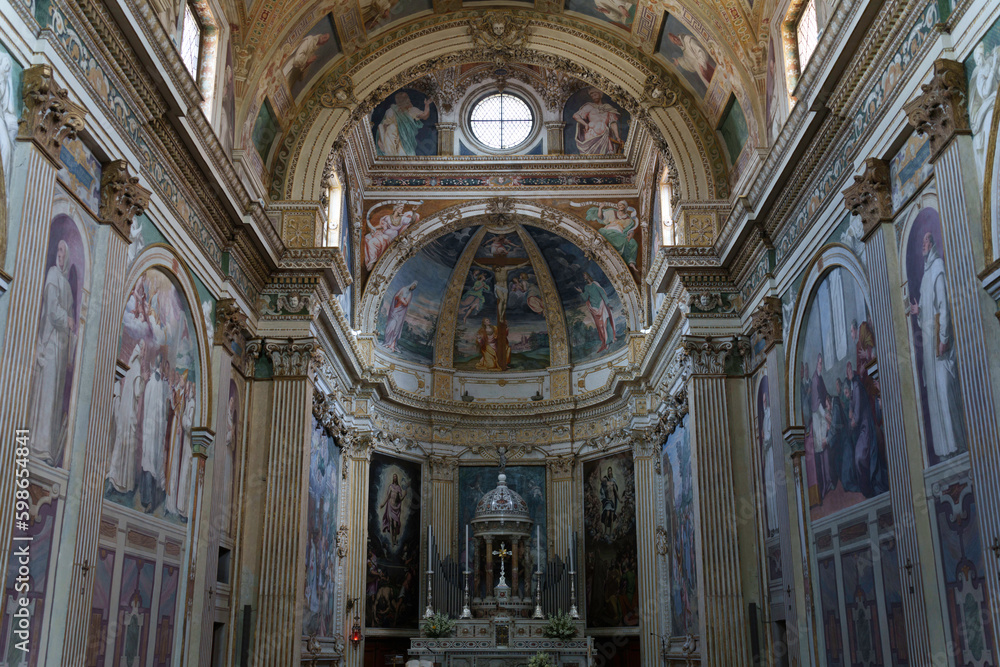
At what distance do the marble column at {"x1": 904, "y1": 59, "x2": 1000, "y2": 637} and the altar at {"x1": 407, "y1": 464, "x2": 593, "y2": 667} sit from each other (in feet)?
59.6

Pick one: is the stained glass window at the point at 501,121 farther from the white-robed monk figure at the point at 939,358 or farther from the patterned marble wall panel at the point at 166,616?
the white-robed monk figure at the point at 939,358

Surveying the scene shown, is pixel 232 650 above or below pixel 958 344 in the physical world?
below

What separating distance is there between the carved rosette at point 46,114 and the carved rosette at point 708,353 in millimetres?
12549

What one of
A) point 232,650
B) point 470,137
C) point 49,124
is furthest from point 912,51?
point 470,137

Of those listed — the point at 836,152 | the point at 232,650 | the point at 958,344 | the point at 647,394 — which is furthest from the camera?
the point at 647,394

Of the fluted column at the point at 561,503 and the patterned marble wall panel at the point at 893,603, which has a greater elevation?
the fluted column at the point at 561,503

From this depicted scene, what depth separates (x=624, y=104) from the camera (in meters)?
22.1

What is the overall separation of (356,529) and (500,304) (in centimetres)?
991

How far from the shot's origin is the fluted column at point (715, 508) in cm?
1767

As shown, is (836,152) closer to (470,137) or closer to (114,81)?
(114,81)

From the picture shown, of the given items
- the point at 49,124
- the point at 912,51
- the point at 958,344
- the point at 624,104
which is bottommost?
the point at 958,344

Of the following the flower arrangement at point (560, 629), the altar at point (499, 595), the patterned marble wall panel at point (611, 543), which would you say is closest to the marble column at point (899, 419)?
the flower arrangement at point (560, 629)

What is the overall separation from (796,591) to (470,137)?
60.8 feet

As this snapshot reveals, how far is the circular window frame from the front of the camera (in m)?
29.5
